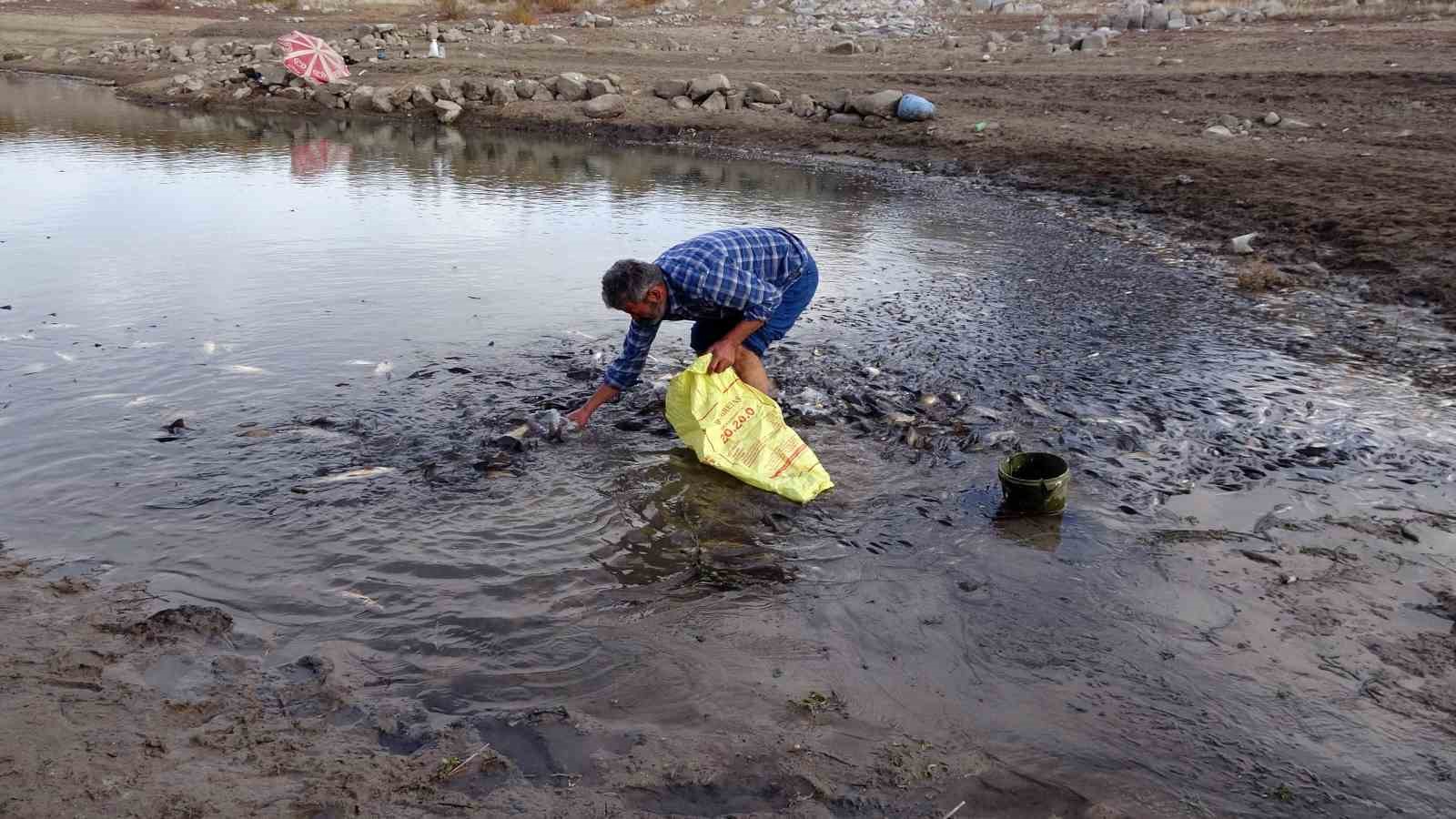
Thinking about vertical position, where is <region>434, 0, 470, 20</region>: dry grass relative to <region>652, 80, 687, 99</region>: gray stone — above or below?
above

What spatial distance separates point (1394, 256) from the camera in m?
7.84

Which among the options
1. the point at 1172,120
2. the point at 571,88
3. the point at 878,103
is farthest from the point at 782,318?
the point at 571,88

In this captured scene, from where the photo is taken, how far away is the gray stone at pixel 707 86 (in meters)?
16.7

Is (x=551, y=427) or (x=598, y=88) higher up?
(x=598, y=88)

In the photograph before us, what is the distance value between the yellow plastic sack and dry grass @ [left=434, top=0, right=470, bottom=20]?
27.4m

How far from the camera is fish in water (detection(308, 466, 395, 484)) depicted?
4656 mm

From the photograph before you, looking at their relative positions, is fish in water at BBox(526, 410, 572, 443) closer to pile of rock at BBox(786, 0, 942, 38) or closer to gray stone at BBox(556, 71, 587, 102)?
gray stone at BBox(556, 71, 587, 102)

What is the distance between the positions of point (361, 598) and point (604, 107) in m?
14.2

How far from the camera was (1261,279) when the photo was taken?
772 cm

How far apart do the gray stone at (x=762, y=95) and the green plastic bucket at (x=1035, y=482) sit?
42.7 ft

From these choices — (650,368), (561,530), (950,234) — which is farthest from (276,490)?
(950,234)

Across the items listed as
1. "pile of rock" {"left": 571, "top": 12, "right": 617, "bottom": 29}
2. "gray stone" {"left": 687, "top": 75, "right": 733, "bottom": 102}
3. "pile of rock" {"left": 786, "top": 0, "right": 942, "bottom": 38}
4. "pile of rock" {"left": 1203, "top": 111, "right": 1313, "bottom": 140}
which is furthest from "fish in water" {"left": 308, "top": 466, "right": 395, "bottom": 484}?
"pile of rock" {"left": 571, "top": 12, "right": 617, "bottom": 29}

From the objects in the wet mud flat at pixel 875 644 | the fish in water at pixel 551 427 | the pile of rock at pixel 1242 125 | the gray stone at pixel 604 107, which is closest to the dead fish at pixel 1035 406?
the wet mud flat at pixel 875 644

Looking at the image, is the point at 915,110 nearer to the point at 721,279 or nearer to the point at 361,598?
the point at 721,279
